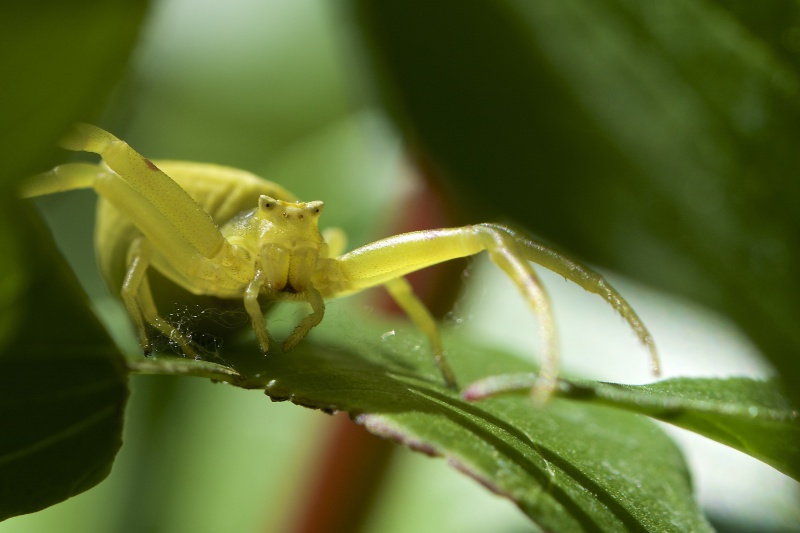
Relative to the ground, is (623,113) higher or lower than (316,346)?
higher

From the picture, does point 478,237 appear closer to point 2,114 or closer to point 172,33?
point 2,114

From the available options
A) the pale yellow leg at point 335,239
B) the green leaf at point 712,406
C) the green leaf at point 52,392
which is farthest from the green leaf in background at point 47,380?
the pale yellow leg at point 335,239

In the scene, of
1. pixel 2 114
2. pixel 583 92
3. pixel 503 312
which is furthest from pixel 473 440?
pixel 503 312

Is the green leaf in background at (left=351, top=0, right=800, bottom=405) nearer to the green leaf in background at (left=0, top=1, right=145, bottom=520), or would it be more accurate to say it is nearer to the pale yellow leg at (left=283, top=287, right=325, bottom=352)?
the pale yellow leg at (left=283, top=287, right=325, bottom=352)

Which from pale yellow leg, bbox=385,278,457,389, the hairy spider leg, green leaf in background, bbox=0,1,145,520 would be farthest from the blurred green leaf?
pale yellow leg, bbox=385,278,457,389

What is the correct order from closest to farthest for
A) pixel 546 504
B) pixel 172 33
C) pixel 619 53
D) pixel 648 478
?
pixel 546 504
pixel 648 478
pixel 619 53
pixel 172 33

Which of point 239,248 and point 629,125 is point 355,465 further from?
point 629,125
